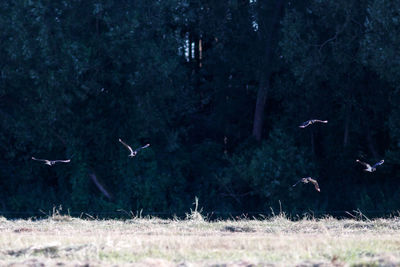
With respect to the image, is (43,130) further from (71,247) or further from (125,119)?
(71,247)

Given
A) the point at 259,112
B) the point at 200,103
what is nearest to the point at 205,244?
the point at 259,112

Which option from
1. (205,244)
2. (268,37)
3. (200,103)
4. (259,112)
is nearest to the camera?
(205,244)

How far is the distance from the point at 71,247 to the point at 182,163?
40.0 feet

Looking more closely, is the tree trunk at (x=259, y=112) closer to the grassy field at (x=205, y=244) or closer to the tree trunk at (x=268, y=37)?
the tree trunk at (x=268, y=37)

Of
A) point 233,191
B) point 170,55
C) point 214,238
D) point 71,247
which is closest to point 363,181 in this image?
point 233,191

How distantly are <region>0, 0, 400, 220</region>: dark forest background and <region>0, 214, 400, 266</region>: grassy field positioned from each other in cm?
680

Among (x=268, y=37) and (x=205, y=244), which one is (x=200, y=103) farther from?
(x=205, y=244)

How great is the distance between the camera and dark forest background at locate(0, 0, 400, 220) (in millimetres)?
18656

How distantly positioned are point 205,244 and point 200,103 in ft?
41.1

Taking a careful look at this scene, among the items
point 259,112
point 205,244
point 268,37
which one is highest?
point 268,37

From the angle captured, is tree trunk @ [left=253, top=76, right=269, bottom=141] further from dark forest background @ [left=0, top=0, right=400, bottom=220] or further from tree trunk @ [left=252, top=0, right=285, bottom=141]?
tree trunk @ [left=252, top=0, right=285, bottom=141]

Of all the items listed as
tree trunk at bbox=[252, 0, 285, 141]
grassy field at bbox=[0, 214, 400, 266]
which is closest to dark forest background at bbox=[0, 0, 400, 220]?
tree trunk at bbox=[252, 0, 285, 141]

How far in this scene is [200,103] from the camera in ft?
71.9

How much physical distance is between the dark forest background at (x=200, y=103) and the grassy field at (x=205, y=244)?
680 centimetres
